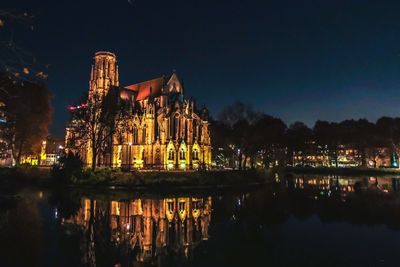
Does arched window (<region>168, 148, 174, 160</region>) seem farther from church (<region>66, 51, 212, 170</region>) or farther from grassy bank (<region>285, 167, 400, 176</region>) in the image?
grassy bank (<region>285, 167, 400, 176</region>)

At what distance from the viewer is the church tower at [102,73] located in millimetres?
83812

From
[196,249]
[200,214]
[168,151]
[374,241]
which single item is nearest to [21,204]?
[200,214]

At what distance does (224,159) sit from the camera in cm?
11281

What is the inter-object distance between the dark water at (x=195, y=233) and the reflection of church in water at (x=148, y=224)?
2.2 inches

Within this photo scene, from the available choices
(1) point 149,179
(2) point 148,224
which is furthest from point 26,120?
(2) point 148,224

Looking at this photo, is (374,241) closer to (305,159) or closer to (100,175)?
(100,175)

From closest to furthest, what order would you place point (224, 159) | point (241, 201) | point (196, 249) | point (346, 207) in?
point (196, 249) → point (346, 207) → point (241, 201) → point (224, 159)

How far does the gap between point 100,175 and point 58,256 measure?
3215cm

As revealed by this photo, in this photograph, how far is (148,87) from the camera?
83.2 meters

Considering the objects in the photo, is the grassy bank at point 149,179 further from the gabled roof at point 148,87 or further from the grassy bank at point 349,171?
the grassy bank at point 349,171

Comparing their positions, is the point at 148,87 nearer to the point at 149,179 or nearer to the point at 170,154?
the point at 170,154

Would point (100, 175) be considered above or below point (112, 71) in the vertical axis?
below

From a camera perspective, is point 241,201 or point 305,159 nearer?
point 241,201

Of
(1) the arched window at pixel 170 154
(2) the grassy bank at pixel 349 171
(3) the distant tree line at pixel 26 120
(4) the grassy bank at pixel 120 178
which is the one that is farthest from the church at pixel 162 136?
(2) the grassy bank at pixel 349 171
